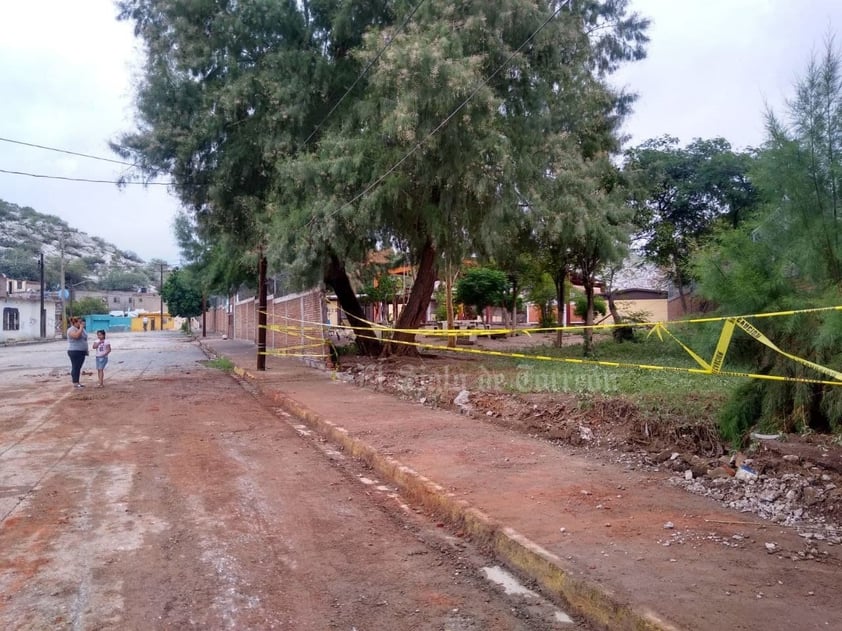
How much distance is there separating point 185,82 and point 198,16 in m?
1.67

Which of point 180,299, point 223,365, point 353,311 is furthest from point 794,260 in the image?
point 180,299

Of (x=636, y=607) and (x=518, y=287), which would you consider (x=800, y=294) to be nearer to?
(x=636, y=607)

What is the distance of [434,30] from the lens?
14570 millimetres

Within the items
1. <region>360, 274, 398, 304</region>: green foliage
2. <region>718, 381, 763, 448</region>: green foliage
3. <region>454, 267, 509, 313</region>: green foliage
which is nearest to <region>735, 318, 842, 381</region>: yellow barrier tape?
<region>718, 381, 763, 448</region>: green foliage

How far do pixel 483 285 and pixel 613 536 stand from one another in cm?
3254

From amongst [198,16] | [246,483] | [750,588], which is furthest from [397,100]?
[750,588]

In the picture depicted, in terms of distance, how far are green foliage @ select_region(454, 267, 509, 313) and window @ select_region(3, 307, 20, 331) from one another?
35.9 m

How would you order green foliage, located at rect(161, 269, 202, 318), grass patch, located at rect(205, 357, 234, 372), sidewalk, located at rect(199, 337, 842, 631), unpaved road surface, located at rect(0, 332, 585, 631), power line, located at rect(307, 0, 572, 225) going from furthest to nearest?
green foliage, located at rect(161, 269, 202, 318) < grass patch, located at rect(205, 357, 234, 372) < power line, located at rect(307, 0, 572, 225) < unpaved road surface, located at rect(0, 332, 585, 631) < sidewalk, located at rect(199, 337, 842, 631)

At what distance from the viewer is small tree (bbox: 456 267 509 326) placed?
3747cm

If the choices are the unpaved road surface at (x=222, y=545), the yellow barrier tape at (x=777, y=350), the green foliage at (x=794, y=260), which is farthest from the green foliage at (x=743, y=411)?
the unpaved road surface at (x=222, y=545)

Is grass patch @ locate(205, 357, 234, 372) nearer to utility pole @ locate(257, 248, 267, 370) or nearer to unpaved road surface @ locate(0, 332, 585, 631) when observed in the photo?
utility pole @ locate(257, 248, 267, 370)

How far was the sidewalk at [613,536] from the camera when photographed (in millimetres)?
4098

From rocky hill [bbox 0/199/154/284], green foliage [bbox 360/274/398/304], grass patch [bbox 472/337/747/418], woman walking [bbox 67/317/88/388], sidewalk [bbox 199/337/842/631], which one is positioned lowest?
sidewalk [bbox 199/337/842/631]

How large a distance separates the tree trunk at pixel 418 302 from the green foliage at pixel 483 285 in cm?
1717
